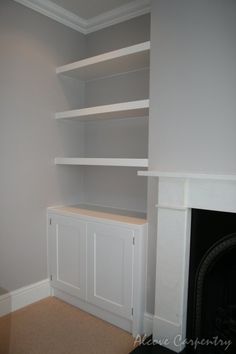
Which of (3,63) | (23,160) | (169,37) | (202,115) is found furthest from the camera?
(23,160)

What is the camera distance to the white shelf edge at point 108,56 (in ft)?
6.64

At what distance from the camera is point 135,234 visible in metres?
2.02

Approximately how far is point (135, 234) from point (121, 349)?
2.58 ft

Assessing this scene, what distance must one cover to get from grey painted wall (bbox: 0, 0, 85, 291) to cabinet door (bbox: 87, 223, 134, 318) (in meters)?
0.60

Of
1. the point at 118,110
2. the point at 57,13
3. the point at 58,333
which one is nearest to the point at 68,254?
the point at 58,333

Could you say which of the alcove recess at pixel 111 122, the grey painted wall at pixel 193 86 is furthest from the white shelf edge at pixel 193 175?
the alcove recess at pixel 111 122

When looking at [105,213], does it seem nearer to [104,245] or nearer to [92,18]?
[104,245]

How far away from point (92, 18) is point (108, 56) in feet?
2.34

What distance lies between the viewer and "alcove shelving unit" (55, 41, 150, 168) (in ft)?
6.76

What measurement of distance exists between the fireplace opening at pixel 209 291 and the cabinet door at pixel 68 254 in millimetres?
935

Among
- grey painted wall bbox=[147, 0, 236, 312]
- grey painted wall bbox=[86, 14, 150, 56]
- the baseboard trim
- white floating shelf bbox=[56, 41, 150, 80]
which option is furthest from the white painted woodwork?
grey painted wall bbox=[86, 14, 150, 56]

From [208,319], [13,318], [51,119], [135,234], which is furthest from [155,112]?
[13,318]

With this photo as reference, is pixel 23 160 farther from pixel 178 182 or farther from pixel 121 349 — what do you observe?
pixel 121 349

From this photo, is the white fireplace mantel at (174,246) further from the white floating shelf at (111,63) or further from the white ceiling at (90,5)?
the white ceiling at (90,5)
